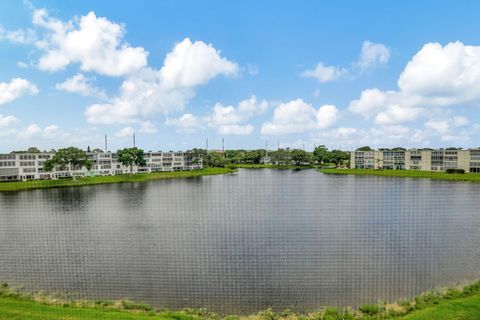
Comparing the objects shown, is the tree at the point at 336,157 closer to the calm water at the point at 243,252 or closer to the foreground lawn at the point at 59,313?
the calm water at the point at 243,252

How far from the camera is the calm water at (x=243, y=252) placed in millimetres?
4586

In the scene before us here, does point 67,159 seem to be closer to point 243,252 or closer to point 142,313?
point 243,252

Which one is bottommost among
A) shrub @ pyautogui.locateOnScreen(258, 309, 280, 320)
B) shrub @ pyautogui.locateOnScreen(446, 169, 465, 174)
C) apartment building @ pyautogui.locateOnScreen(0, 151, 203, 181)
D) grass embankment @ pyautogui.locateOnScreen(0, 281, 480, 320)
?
shrub @ pyautogui.locateOnScreen(258, 309, 280, 320)

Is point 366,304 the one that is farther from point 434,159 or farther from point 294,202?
point 434,159

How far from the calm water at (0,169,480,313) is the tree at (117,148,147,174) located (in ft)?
42.9

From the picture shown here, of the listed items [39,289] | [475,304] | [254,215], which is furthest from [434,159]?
[39,289]

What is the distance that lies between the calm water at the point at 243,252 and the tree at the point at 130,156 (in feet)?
42.9

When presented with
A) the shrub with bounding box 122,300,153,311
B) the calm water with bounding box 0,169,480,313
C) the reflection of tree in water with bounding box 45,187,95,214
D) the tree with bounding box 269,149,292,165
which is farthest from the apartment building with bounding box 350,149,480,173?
the shrub with bounding box 122,300,153,311

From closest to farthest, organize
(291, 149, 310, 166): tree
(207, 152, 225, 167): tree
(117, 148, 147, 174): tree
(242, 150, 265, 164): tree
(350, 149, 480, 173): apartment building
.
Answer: (117, 148, 147, 174): tree < (350, 149, 480, 173): apartment building < (207, 152, 225, 167): tree < (291, 149, 310, 166): tree < (242, 150, 265, 164): tree

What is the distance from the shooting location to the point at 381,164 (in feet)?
110

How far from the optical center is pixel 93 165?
25.1m

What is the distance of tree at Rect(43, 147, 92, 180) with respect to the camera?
20484 millimetres

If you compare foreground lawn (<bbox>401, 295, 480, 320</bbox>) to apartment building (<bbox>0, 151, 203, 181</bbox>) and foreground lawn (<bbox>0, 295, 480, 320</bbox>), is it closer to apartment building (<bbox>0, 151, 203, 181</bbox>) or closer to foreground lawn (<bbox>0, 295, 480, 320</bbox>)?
foreground lawn (<bbox>0, 295, 480, 320</bbox>)

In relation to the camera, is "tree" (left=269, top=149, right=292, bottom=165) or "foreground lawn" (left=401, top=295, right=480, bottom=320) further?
"tree" (left=269, top=149, right=292, bottom=165)
